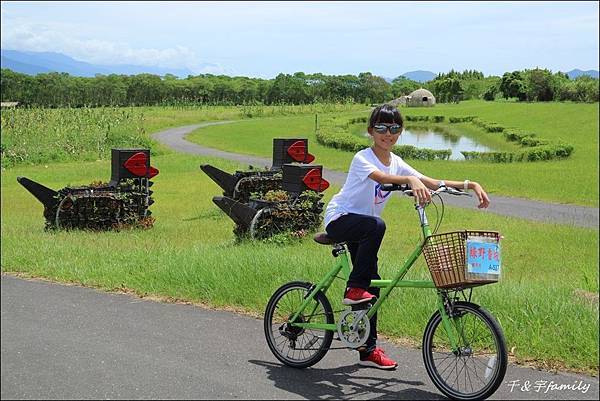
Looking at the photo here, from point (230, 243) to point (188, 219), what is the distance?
4877 millimetres

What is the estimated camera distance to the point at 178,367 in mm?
4531

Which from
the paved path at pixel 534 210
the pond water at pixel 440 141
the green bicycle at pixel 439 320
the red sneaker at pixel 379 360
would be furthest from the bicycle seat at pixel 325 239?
the pond water at pixel 440 141

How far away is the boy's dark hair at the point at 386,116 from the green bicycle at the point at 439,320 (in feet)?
1.51

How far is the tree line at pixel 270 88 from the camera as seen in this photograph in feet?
49.7

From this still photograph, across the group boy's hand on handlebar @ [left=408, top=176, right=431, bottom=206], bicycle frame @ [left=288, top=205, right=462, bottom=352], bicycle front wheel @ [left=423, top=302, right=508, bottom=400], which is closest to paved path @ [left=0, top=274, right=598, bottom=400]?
bicycle front wheel @ [left=423, top=302, right=508, bottom=400]

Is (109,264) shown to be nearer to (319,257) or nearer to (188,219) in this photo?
(319,257)

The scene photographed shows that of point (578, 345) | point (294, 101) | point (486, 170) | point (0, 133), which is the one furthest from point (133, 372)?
point (0, 133)

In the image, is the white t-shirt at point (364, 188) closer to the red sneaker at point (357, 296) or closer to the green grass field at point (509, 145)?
the red sneaker at point (357, 296)

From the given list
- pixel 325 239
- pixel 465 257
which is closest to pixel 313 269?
pixel 325 239

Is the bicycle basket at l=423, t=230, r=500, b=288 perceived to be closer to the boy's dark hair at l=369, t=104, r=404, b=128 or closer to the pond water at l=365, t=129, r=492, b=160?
the boy's dark hair at l=369, t=104, r=404, b=128

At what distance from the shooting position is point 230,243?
11086 millimetres

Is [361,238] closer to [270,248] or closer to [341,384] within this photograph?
[341,384]

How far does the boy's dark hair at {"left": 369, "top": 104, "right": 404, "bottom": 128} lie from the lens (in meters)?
4.42

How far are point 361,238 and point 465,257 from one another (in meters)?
0.78
